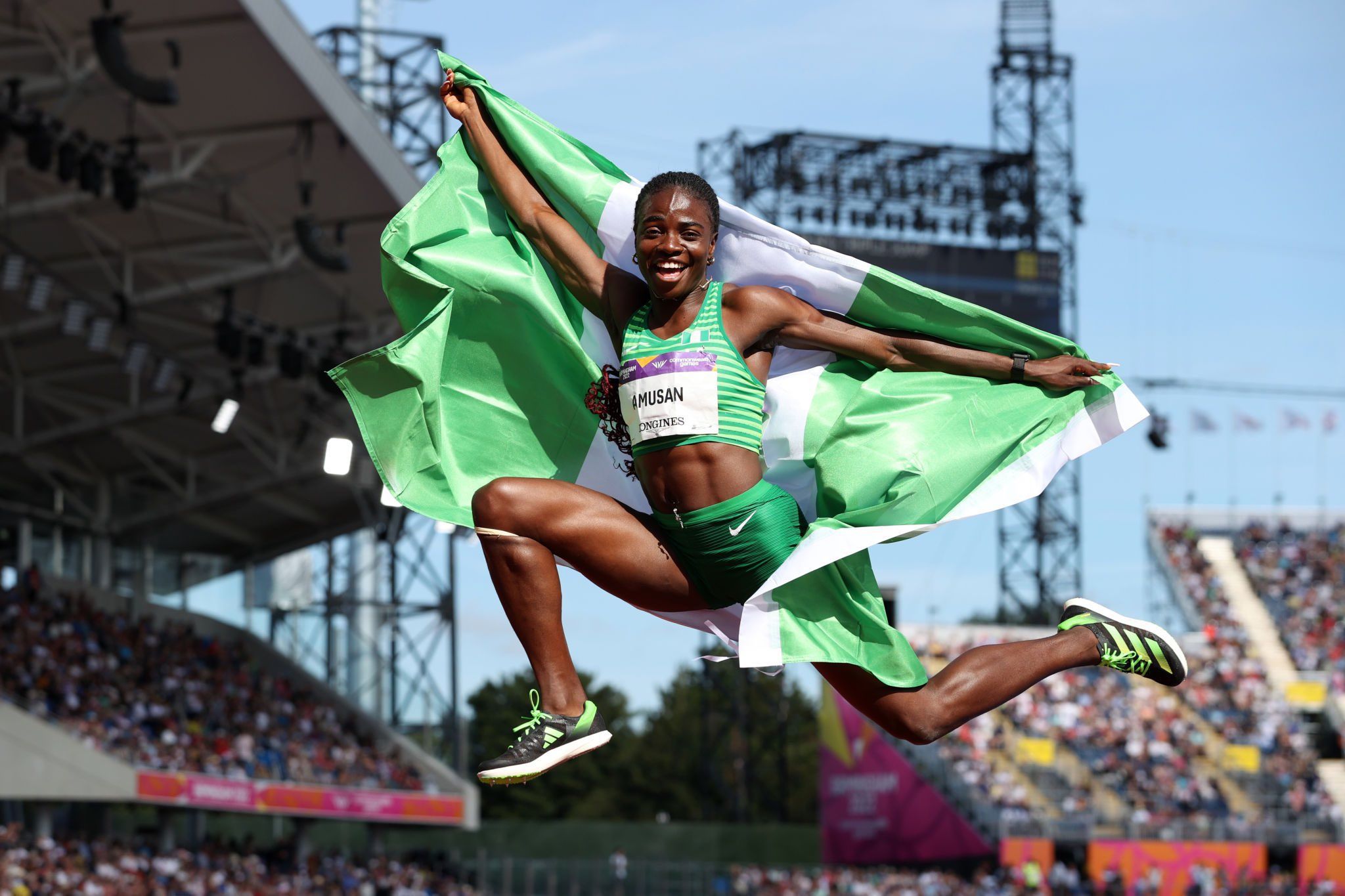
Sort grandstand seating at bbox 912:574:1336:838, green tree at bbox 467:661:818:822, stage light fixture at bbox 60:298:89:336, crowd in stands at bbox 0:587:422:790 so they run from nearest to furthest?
stage light fixture at bbox 60:298:89:336 → crowd in stands at bbox 0:587:422:790 → grandstand seating at bbox 912:574:1336:838 → green tree at bbox 467:661:818:822

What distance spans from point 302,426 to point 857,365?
70.2 feet

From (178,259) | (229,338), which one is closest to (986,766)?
(229,338)

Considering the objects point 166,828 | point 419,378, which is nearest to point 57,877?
point 166,828

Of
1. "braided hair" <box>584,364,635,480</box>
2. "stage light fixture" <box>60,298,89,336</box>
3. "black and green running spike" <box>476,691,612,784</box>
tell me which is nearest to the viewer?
"black and green running spike" <box>476,691,612,784</box>

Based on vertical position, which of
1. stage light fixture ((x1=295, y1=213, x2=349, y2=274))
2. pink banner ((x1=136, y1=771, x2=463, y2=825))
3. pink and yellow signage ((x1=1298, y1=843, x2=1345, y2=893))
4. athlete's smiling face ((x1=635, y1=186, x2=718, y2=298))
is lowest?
pink and yellow signage ((x1=1298, y1=843, x2=1345, y2=893))

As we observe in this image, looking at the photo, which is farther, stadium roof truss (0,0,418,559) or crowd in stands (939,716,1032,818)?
crowd in stands (939,716,1032,818)

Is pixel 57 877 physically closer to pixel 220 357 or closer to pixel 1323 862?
pixel 220 357

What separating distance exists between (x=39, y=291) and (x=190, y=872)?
7506 mm

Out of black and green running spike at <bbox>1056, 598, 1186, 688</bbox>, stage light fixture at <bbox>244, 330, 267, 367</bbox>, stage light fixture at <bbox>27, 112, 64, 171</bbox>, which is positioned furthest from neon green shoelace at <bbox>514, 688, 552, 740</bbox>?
stage light fixture at <bbox>244, 330, 267, 367</bbox>

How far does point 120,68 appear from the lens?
15.6 m

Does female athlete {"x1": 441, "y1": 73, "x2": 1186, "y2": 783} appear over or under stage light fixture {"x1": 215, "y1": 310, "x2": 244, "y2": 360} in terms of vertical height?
under

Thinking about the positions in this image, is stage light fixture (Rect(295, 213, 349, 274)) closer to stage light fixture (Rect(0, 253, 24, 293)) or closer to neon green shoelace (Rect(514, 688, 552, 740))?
stage light fixture (Rect(0, 253, 24, 293))

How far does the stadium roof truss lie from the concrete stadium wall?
14.1 ft

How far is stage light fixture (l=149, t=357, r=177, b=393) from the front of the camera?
816 inches
